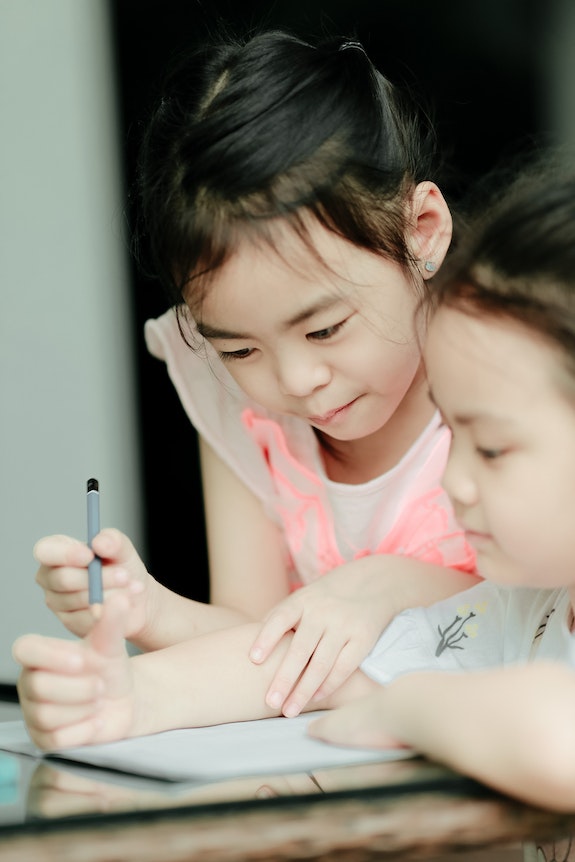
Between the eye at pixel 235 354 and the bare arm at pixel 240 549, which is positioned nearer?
the eye at pixel 235 354

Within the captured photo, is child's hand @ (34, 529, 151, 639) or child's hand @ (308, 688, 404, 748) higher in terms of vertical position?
child's hand @ (34, 529, 151, 639)

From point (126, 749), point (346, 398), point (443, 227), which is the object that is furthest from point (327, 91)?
point (126, 749)

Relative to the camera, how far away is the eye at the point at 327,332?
0.96 m

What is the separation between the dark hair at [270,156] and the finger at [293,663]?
298 millimetres

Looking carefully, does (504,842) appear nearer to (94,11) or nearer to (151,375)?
(151,375)

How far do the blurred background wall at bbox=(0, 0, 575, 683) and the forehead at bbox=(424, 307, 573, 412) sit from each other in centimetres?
88

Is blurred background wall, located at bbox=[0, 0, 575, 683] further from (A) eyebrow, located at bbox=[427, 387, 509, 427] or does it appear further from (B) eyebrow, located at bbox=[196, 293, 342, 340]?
(A) eyebrow, located at bbox=[427, 387, 509, 427]

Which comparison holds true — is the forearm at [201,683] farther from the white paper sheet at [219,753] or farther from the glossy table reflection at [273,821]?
the glossy table reflection at [273,821]

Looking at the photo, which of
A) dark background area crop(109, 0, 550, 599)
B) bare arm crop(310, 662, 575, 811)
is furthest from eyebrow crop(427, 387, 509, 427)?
dark background area crop(109, 0, 550, 599)

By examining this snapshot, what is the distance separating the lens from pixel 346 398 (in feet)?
3.28

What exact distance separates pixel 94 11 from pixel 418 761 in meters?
1.34

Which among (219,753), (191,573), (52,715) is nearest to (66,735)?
(52,715)

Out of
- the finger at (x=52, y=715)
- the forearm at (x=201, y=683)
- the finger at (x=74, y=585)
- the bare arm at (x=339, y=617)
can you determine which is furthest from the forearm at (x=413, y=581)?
the finger at (x=52, y=715)

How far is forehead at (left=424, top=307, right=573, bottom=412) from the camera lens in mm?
689
